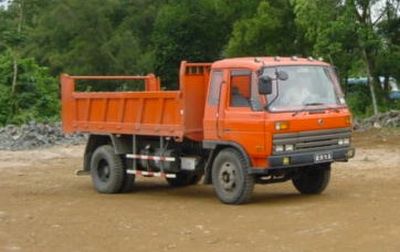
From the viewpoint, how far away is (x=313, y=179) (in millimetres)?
15070

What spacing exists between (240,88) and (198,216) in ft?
7.82

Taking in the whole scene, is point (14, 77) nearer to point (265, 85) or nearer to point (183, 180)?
point (183, 180)

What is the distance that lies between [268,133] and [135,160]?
Answer: 375 centimetres

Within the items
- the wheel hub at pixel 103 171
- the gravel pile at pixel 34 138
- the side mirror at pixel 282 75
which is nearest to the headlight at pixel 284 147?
the side mirror at pixel 282 75

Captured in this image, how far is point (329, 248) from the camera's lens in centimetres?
986

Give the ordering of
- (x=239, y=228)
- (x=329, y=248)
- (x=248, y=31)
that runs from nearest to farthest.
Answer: (x=329, y=248)
(x=239, y=228)
(x=248, y=31)

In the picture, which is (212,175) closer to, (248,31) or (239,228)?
(239,228)

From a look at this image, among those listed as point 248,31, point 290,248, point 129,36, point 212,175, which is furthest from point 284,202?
point 129,36

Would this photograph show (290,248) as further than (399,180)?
No

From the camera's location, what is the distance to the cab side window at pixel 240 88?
13734mm

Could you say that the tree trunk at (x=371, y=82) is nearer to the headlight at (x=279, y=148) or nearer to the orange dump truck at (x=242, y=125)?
the orange dump truck at (x=242, y=125)

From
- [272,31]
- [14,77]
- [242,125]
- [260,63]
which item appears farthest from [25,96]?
[242,125]

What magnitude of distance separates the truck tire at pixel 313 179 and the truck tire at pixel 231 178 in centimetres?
142

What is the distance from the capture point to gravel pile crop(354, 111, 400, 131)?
2955 centimetres
